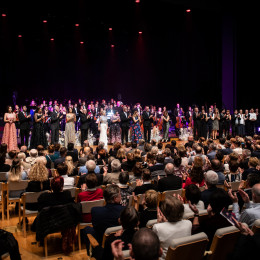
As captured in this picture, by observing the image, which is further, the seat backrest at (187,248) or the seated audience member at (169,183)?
the seated audience member at (169,183)

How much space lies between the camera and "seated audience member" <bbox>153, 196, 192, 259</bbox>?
2.60 meters

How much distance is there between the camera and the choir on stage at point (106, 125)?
1049 cm

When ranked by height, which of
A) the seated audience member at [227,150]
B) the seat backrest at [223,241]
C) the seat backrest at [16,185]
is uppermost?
the seated audience member at [227,150]

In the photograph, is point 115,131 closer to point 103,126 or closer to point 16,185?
point 103,126

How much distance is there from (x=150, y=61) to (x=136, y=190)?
15295mm

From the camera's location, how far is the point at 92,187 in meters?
4.09

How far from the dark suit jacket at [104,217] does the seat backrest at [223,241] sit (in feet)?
3.25

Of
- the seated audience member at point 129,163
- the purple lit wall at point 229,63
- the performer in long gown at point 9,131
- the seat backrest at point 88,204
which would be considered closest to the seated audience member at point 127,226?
the seat backrest at point 88,204

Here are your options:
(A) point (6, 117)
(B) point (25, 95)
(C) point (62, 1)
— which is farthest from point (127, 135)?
(B) point (25, 95)

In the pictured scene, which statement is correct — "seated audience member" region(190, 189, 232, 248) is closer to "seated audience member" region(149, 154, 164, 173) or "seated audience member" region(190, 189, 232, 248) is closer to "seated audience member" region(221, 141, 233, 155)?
"seated audience member" region(149, 154, 164, 173)

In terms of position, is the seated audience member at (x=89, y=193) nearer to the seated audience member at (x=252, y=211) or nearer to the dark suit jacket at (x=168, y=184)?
the dark suit jacket at (x=168, y=184)

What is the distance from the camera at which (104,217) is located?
3.19 metres

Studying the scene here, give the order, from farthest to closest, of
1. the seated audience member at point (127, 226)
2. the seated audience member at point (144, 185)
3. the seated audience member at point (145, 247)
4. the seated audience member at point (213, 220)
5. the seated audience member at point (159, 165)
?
1. the seated audience member at point (159, 165)
2. the seated audience member at point (144, 185)
3. the seated audience member at point (213, 220)
4. the seated audience member at point (127, 226)
5. the seated audience member at point (145, 247)

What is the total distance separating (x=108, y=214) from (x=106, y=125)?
28.7ft
